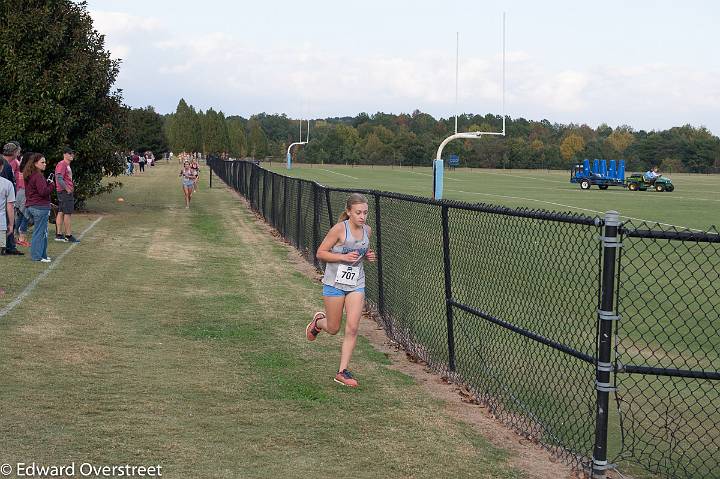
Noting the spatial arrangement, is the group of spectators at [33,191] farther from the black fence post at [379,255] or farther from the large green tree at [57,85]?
the large green tree at [57,85]

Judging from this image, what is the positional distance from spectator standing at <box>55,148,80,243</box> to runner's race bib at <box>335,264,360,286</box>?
10538 millimetres

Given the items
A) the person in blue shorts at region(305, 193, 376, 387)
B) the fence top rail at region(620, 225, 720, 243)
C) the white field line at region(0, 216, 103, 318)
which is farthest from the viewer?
the white field line at region(0, 216, 103, 318)

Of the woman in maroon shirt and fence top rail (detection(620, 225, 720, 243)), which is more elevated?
fence top rail (detection(620, 225, 720, 243))

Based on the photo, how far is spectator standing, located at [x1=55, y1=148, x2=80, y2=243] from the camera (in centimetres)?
1741

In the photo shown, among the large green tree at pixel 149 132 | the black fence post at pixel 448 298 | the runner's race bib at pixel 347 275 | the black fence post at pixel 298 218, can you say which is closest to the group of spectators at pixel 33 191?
the black fence post at pixel 298 218

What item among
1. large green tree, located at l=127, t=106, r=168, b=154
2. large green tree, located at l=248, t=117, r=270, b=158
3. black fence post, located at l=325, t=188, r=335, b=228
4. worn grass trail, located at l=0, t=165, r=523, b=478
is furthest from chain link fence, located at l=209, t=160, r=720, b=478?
large green tree, located at l=248, t=117, r=270, b=158

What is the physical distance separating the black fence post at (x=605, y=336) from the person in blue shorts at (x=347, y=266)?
2.52 metres

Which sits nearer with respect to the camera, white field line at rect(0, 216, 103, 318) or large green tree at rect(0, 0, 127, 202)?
white field line at rect(0, 216, 103, 318)

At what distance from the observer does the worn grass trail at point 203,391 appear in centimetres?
602

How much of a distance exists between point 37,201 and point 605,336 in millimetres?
12137

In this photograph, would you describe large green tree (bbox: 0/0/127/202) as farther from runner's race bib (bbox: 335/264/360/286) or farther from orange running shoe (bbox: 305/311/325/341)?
runner's race bib (bbox: 335/264/360/286)

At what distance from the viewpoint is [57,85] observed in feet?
81.9

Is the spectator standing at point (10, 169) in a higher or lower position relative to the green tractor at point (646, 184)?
higher

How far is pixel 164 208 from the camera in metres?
32.2
